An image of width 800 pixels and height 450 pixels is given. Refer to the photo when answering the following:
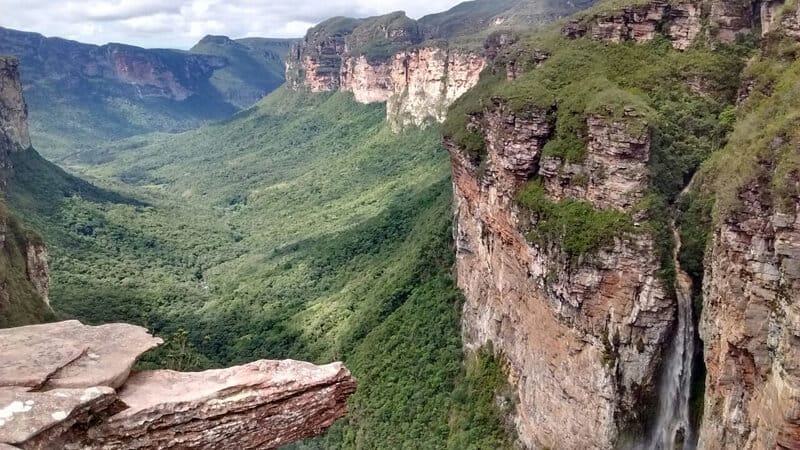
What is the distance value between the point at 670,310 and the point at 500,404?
13.2 meters

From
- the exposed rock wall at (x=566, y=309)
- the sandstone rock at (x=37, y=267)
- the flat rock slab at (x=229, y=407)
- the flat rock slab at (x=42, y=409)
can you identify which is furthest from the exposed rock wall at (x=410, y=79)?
the flat rock slab at (x=42, y=409)

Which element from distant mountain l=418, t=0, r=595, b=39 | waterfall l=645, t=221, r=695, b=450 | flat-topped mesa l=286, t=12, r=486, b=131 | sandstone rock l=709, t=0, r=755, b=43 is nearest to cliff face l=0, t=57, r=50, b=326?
waterfall l=645, t=221, r=695, b=450

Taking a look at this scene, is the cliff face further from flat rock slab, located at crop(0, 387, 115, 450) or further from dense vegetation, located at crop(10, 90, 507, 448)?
flat rock slab, located at crop(0, 387, 115, 450)

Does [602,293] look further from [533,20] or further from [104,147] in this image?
[104,147]

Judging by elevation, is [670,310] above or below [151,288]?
above

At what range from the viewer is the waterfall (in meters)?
25.6

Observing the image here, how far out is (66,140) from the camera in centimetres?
18975

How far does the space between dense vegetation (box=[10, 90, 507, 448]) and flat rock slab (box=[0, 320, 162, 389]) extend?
55.6 ft

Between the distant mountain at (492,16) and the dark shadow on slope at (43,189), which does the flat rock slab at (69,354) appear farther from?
the distant mountain at (492,16)

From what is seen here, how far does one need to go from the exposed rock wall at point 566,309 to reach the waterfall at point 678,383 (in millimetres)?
538

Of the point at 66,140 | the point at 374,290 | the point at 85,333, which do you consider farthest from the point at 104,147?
the point at 85,333

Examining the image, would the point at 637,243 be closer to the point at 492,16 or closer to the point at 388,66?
the point at 492,16

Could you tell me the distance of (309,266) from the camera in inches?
2857

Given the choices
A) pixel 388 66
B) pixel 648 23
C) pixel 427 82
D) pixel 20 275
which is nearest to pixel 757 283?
pixel 648 23
